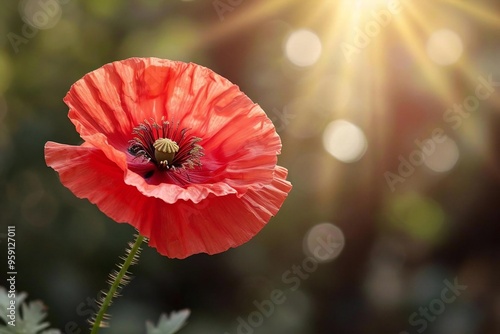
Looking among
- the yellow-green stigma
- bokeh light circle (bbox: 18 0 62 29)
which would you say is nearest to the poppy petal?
the yellow-green stigma

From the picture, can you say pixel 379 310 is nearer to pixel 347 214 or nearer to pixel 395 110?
pixel 347 214

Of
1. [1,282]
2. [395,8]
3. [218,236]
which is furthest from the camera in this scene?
[395,8]

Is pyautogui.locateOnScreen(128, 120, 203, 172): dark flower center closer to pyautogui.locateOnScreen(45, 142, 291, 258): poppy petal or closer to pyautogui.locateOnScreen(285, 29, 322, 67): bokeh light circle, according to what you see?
pyautogui.locateOnScreen(45, 142, 291, 258): poppy petal

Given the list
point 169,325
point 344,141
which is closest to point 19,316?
point 169,325

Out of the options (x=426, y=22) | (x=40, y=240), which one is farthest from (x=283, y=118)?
(x=40, y=240)

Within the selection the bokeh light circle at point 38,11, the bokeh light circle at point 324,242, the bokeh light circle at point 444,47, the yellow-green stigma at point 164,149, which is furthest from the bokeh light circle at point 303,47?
the yellow-green stigma at point 164,149

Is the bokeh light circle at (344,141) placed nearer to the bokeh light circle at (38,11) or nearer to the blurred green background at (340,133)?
the blurred green background at (340,133)
